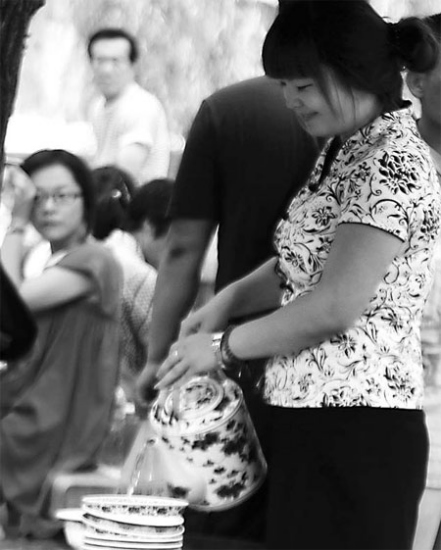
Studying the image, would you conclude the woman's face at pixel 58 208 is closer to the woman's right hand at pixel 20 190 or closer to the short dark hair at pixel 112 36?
the woman's right hand at pixel 20 190

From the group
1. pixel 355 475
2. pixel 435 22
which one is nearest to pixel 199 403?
pixel 355 475

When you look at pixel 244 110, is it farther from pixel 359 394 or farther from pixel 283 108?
pixel 359 394

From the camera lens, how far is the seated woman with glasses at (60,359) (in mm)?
2391

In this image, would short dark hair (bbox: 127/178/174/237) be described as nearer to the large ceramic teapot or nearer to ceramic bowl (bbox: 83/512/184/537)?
the large ceramic teapot

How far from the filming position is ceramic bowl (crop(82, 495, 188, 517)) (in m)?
1.80

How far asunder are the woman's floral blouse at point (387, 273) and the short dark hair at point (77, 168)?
744 mm

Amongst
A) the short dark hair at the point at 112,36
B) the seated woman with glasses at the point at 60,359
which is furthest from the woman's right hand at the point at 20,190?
the short dark hair at the point at 112,36

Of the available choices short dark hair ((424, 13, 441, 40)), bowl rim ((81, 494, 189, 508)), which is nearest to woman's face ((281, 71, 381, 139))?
short dark hair ((424, 13, 441, 40))

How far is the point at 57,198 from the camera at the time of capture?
2385mm

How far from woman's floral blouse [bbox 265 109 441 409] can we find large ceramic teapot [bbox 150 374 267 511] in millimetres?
118

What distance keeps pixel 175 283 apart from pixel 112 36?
0.60 m

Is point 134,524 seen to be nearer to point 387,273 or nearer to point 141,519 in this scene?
point 141,519

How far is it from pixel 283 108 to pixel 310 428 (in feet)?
2.22

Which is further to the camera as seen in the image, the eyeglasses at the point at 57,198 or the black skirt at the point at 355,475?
the eyeglasses at the point at 57,198
